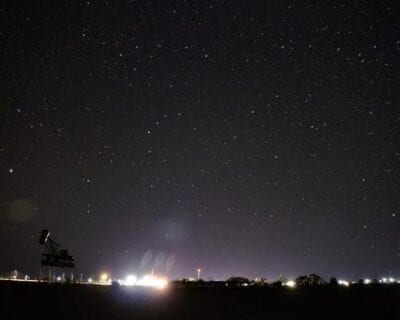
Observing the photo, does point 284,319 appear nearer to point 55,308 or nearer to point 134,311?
point 134,311

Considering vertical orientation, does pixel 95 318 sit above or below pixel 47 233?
below

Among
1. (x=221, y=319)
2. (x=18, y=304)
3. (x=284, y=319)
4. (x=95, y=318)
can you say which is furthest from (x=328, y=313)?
(x=18, y=304)

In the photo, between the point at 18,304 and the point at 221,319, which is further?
the point at 18,304

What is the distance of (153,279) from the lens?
282 feet

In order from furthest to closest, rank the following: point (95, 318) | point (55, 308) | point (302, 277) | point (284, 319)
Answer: point (302, 277)
point (55, 308)
point (284, 319)
point (95, 318)

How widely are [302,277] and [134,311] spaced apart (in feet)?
290

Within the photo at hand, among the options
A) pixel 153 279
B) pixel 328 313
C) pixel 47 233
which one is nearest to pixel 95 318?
pixel 328 313

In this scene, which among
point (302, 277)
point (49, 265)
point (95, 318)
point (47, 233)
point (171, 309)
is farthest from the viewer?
point (302, 277)

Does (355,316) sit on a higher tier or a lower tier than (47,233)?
lower

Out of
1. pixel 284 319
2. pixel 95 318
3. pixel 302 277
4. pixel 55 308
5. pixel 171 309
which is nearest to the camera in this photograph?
pixel 95 318

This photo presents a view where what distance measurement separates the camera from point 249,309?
19.7 m

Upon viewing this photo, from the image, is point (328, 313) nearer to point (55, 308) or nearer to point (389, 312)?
point (389, 312)

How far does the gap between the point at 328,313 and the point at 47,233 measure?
6716 centimetres

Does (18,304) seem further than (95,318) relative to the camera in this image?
Yes
